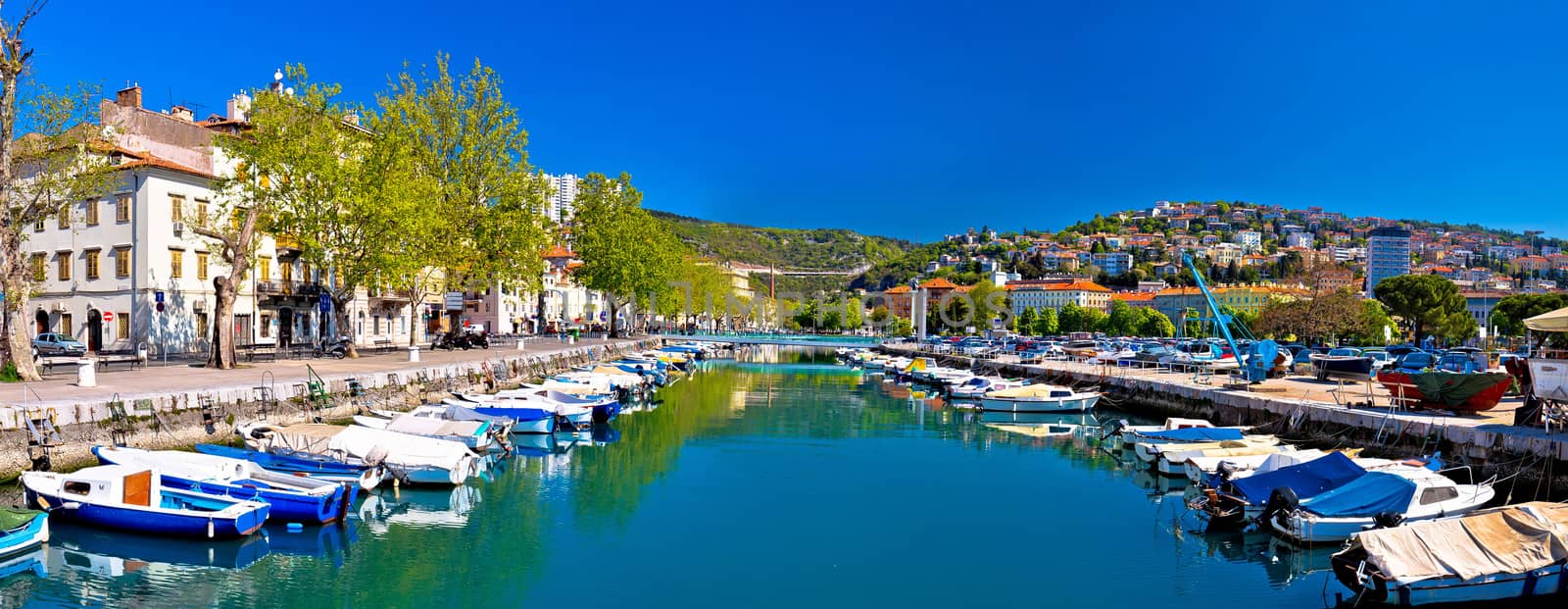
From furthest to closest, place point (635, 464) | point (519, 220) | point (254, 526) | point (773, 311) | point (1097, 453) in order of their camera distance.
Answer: point (773, 311)
point (519, 220)
point (1097, 453)
point (635, 464)
point (254, 526)

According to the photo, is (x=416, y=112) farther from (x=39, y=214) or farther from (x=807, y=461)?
(x=807, y=461)

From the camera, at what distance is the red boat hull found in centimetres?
2520

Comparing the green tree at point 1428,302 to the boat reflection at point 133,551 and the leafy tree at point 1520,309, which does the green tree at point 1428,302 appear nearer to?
the leafy tree at point 1520,309

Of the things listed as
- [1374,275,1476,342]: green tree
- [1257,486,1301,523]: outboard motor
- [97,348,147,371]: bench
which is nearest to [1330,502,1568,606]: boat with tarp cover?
[1257,486,1301,523]: outboard motor

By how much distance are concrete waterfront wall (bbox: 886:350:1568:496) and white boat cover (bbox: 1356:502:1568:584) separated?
738 centimetres

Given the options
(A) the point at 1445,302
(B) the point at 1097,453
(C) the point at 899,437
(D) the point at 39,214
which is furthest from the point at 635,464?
(A) the point at 1445,302

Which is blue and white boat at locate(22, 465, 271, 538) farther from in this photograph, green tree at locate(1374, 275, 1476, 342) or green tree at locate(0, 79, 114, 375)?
green tree at locate(1374, 275, 1476, 342)

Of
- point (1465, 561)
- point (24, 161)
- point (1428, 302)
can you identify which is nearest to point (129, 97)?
point (24, 161)

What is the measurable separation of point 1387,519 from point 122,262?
47.2m

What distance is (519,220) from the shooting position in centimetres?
4844

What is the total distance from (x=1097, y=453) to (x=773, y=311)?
146 meters

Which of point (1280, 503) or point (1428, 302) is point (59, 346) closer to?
point (1280, 503)

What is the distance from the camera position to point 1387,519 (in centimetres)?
1670

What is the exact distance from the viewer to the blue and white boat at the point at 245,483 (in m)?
17.5
